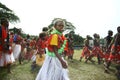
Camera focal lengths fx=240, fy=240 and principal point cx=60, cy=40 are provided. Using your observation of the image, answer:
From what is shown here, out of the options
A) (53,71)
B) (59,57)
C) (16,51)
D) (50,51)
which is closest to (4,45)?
(16,51)

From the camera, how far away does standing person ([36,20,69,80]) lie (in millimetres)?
5625

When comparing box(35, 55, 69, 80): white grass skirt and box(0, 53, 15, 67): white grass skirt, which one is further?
box(0, 53, 15, 67): white grass skirt

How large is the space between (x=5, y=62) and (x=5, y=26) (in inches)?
53.8

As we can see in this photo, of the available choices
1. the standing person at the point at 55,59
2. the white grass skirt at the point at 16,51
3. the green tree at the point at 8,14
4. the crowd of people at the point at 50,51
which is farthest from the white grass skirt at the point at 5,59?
the green tree at the point at 8,14

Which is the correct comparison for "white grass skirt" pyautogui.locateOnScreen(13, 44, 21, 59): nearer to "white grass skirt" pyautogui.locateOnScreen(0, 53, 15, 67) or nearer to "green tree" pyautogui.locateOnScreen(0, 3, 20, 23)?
"white grass skirt" pyautogui.locateOnScreen(0, 53, 15, 67)

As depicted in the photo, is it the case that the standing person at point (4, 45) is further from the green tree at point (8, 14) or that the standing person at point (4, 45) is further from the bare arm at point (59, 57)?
the green tree at point (8, 14)

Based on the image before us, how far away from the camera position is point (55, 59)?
5.79 meters

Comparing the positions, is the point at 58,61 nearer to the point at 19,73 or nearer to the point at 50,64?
the point at 50,64

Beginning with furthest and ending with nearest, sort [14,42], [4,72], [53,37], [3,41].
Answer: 1. [14,42]
2. [4,72]
3. [3,41]
4. [53,37]

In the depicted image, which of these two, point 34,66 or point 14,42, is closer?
point 34,66

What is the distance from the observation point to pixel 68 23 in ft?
209

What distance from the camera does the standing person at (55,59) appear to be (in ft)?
18.5

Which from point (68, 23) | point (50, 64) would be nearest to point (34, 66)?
point (50, 64)

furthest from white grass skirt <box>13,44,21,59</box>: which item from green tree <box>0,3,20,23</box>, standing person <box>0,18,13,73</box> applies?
green tree <box>0,3,20,23</box>
